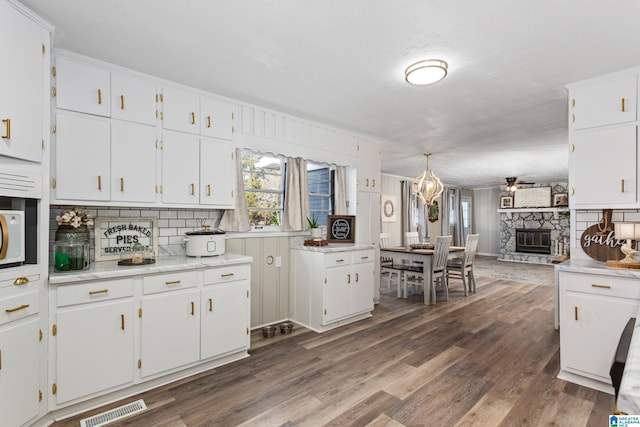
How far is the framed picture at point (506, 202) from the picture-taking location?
10141 mm

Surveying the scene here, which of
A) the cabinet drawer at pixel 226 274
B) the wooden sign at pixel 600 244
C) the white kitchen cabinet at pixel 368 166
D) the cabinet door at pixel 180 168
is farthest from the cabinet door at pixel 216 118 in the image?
the wooden sign at pixel 600 244

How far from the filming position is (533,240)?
974 centimetres

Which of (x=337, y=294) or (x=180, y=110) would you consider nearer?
(x=180, y=110)

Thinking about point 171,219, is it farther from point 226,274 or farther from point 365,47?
point 365,47

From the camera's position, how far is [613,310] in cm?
235

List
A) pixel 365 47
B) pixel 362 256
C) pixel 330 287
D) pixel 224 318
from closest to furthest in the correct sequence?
pixel 365 47
pixel 224 318
pixel 330 287
pixel 362 256

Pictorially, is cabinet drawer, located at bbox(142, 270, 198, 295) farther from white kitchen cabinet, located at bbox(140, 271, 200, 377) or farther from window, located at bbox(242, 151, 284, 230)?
window, located at bbox(242, 151, 284, 230)

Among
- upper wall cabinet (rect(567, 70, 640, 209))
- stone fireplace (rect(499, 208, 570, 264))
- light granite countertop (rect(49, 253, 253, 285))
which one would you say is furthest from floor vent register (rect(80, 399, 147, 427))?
stone fireplace (rect(499, 208, 570, 264))

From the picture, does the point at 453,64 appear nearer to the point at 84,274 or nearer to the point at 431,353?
the point at 431,353

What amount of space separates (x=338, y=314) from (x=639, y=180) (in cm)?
301

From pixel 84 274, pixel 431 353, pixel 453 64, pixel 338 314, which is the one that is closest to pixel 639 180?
pixel 453 64

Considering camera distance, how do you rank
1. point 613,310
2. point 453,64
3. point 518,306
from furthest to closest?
1. point 518,306
2. point 453,64
3. point 613,310

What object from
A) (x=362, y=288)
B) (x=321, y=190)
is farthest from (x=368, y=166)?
(x=362, y=288)

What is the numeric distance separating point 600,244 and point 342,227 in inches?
103
